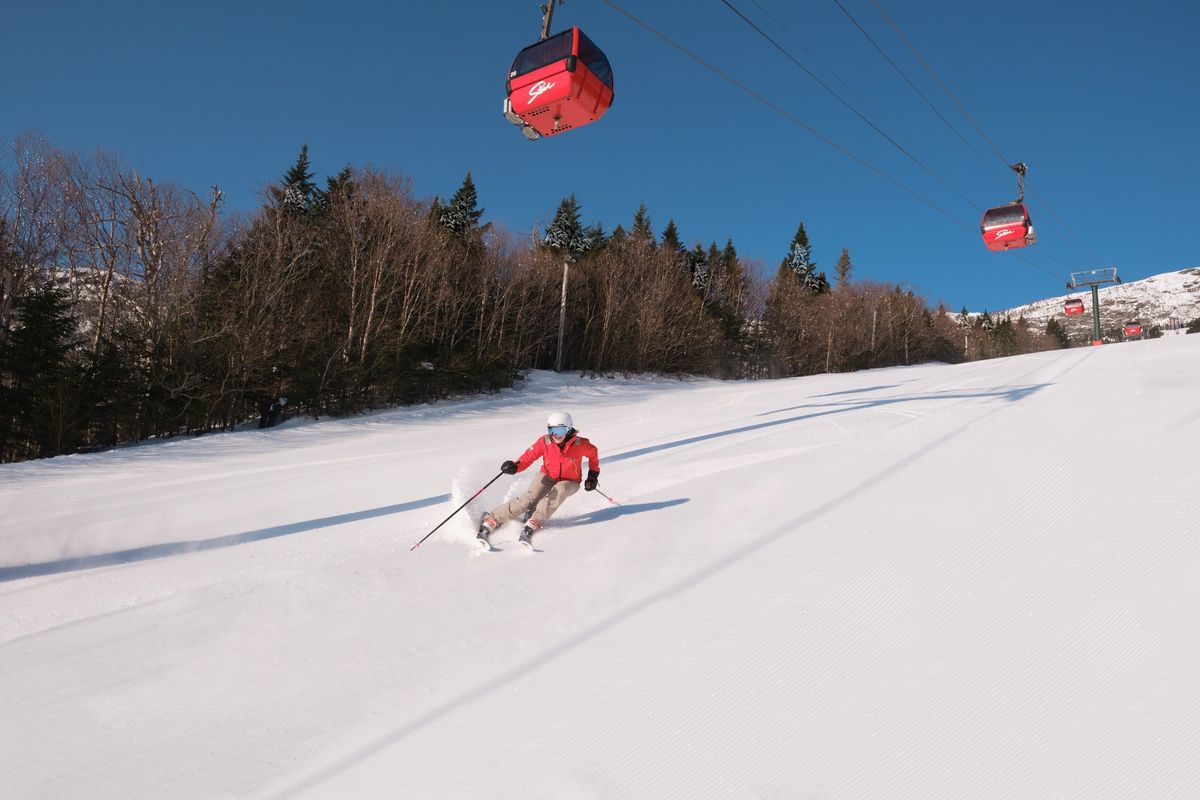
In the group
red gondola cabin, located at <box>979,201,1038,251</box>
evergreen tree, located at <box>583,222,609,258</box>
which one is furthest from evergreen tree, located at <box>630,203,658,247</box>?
red gondola cabin, located at <box>979,201,1038,251</box>

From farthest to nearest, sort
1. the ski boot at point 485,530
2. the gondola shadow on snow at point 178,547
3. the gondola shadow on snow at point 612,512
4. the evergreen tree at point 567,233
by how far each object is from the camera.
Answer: the evergreen tree at point 567,233 → the gondola shadow on snow at point 612,512 → the ski boot at point 485,530 → the gondola shadow on snow at point 178,547

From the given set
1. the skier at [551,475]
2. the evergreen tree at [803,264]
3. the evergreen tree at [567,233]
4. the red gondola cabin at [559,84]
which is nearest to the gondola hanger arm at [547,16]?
the red gondola cabin at [559,84]

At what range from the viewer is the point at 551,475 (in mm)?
5754

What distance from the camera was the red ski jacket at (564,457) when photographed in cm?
576

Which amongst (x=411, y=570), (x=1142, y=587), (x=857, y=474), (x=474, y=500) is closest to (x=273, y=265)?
(x=474, y=500)

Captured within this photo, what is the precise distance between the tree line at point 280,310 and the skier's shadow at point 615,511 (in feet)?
46.1

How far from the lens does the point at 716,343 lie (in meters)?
38.5

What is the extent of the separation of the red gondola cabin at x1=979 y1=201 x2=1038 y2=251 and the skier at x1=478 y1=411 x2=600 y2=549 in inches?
574

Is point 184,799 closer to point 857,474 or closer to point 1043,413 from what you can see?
point 857,474

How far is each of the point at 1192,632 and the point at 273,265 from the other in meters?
19.9

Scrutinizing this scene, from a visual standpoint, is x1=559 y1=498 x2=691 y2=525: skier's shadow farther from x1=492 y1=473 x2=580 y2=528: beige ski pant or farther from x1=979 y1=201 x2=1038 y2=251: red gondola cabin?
x1=979 y1=201 x2=1038 y2=251: red gondola cabin

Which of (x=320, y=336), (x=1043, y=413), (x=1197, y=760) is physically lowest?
(x=1197, y=760)

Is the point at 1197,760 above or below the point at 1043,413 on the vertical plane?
below

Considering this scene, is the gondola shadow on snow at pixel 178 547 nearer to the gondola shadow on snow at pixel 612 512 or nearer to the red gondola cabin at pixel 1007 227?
the gondola shadow on snow at pixel 612 512
